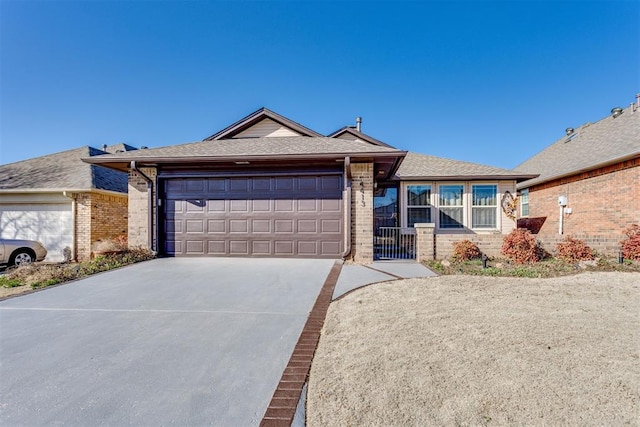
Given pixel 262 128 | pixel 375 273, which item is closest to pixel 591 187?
pixel 375 273

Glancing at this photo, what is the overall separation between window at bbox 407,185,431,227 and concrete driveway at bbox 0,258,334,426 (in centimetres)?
657

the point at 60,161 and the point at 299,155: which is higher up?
the point at 60,161

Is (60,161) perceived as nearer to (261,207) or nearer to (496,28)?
(261,207)

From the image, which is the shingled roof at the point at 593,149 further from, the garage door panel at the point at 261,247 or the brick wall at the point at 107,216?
the brick wall at the point at 107,216

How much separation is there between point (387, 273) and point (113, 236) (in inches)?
407

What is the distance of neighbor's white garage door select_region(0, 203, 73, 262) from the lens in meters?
9.70

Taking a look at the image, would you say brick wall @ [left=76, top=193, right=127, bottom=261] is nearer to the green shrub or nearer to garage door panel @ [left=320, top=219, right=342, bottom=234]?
the green shrub

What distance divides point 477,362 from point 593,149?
13.3m

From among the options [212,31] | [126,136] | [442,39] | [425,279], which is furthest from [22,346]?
[126,136]

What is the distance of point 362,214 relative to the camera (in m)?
7.68

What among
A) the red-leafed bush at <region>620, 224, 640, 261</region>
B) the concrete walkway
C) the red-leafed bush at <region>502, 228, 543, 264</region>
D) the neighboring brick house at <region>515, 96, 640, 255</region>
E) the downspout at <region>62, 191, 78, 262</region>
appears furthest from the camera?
the downspout at <region>62, 191, 78, 262</region>

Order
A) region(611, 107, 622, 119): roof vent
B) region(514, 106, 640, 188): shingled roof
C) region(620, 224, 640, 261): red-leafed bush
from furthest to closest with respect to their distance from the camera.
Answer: region(611, 107, 622, 119): roof vent < region(514, 106, 640, 188): shingled roof < region(620, 224, 640, 261): red-leafed bush

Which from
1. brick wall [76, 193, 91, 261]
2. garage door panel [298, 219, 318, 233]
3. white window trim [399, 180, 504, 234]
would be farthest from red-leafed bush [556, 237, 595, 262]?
brick wall [76, 193, 91, 261]

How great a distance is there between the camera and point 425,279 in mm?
5859
